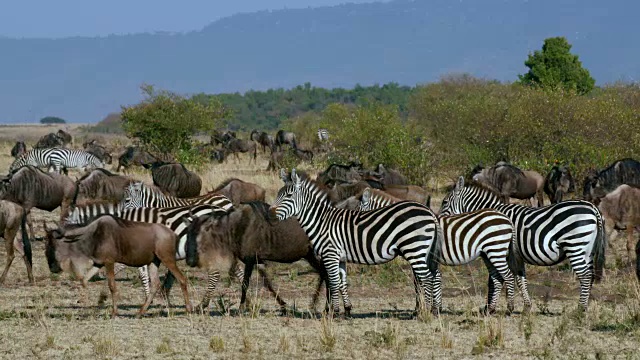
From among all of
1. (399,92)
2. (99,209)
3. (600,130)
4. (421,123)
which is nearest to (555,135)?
(600,130)

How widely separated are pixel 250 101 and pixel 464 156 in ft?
304

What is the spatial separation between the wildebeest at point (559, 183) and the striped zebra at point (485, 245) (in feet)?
34.0

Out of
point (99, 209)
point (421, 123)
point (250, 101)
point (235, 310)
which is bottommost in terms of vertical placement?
Result: point (235, 310)

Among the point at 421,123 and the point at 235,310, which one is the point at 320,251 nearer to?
the point at 235,310

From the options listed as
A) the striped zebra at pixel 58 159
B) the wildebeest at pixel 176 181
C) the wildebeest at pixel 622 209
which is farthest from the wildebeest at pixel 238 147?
the wildebeest at pixel 622 209

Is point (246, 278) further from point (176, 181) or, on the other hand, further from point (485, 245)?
point (176, 181)

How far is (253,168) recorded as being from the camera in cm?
3716

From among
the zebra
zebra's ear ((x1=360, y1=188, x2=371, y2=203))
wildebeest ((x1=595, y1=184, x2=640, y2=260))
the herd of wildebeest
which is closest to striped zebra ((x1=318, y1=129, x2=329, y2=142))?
the herd of wildebeest

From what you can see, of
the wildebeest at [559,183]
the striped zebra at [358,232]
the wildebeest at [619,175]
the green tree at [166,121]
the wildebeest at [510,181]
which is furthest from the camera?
the green tree at [166,121]

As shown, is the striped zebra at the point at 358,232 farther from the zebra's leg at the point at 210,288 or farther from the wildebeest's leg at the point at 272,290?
the zebra's leg at the point at 210,288

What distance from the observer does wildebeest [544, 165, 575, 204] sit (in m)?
22.3

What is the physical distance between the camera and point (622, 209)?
16500 mm

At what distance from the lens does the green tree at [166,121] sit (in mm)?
34125

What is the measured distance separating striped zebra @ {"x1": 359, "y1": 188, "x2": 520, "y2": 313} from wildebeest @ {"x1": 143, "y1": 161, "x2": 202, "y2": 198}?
8932 mm
